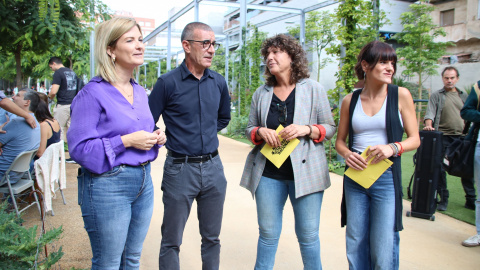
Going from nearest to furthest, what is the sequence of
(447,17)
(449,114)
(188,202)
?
1. (188,202)
2. (449,114)
3. (447,17)

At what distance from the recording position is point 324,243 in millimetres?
3955

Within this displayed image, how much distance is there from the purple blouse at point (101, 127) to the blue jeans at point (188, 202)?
484 millimetres

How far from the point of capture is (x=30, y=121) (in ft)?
14.8

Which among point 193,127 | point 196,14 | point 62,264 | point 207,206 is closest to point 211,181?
point 207,206

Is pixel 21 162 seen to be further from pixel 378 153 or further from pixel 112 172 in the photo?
pixel 378 153

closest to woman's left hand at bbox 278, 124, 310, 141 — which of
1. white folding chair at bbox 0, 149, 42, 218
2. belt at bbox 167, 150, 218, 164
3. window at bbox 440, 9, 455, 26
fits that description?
belt at bbox 167, 150, 218, 164

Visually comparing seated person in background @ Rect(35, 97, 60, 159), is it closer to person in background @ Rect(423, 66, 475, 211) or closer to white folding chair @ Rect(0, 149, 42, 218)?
white folding chair @ Rect(0, 149, 42, 218)

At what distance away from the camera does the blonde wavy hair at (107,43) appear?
207 cm

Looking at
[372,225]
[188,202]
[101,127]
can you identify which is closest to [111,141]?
[101,127]

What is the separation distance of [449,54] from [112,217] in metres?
28.5

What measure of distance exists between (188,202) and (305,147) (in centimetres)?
90

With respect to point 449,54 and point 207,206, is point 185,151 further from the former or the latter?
point 449,54

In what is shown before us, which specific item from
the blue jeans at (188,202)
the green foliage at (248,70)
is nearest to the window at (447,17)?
the green foliage at (248,70)

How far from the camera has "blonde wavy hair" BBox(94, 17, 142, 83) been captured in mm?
2066
